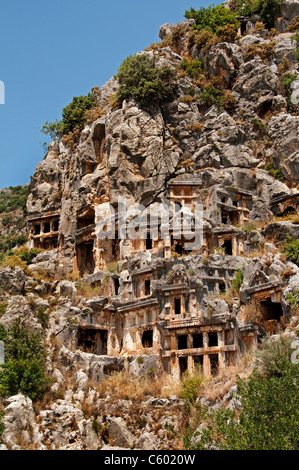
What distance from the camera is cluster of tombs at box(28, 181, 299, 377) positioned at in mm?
34344

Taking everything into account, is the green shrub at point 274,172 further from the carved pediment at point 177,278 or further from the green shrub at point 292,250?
the carved pediment at point 177,278

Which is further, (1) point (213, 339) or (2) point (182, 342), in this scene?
(2) point (182, 342)

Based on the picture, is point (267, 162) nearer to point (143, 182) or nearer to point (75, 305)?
point (143, 182)

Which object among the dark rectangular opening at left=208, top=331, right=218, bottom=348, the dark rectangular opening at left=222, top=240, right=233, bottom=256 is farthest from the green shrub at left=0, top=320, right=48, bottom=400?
the dark rectangular opening at left=222, top=240, right=233, bottom=256

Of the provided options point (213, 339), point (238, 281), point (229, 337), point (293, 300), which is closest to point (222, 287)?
point (238, 281)

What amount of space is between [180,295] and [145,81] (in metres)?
24.2

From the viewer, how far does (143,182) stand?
48688 mm

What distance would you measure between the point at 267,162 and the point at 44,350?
27.6 meters

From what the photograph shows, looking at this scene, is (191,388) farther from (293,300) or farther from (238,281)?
(238,281)

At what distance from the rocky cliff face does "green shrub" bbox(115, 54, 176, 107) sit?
0.86 metres

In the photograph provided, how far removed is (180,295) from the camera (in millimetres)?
37562

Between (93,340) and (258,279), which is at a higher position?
(258,279)

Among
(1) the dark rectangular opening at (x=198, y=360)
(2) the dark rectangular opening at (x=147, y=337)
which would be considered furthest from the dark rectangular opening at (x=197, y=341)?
(2) the dark rectangular opening at (x=147, y=337)

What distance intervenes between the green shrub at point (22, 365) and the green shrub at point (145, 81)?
88.4ft
